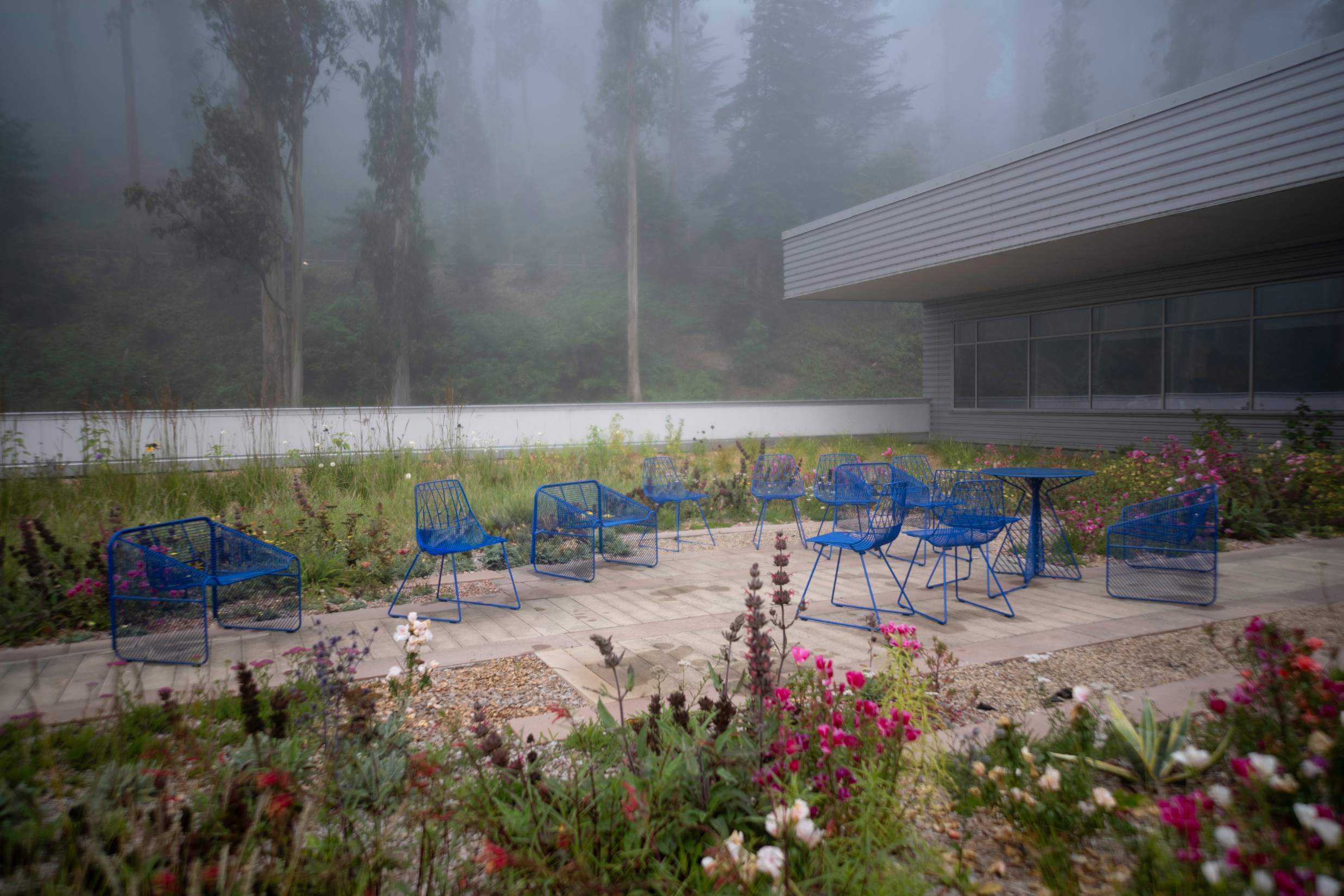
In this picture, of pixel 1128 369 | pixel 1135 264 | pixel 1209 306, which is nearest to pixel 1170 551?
pixel 1209 306

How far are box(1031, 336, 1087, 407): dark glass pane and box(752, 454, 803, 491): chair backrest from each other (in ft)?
27.7

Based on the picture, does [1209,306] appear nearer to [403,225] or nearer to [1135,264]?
[1135,264]

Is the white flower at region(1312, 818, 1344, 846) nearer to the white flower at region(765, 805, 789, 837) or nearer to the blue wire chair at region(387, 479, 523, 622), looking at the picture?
the white flower at region(765, 805, 789, 837)

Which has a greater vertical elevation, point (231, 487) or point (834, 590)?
Result: point (231, 487)

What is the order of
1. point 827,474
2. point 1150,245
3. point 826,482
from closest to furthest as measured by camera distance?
point 826,482
point 827,474
point 1150,245

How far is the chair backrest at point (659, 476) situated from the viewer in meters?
6.96

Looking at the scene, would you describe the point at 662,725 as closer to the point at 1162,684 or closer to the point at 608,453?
the point at 1162,684

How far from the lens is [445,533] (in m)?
4.87

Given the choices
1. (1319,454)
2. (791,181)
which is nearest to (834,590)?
(1319,454)

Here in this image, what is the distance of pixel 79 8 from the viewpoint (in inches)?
1287

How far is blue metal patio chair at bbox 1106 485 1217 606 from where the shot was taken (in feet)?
15.3

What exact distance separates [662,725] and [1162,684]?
2449 mm

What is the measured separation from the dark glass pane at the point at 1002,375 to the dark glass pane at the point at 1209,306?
8.90ft

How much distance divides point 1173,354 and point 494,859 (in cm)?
1329
